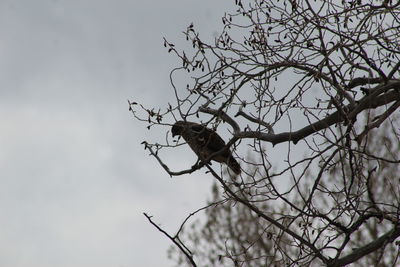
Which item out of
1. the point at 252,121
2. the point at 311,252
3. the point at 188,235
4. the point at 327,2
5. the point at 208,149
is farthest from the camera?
the point at 188,235

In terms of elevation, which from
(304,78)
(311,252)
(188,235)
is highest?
(188,235)

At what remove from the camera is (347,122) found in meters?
5.33

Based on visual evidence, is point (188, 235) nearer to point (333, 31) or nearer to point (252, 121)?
point (252, 121)

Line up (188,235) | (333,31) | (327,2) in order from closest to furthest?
(333,31) < (327,2) < (188,235)

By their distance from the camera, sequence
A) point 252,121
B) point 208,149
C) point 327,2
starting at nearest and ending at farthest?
point 327,2, point 252,121, point 208,149

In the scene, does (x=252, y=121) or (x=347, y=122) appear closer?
(x=347, y=122)

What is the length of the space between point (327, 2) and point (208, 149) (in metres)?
3.00

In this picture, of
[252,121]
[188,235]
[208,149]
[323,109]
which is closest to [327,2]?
[323,109]

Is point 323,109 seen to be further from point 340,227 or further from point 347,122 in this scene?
point 340,227

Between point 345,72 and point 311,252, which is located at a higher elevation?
point 345,72

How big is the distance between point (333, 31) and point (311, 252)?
73.9 inches

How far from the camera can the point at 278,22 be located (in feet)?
19.2


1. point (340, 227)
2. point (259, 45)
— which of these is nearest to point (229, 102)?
point (259, 45)

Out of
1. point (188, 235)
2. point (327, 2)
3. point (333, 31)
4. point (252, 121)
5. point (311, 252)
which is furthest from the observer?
point (188, 235)
